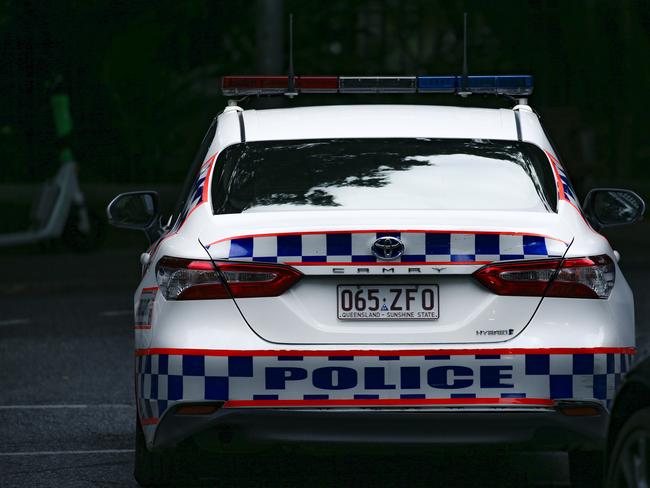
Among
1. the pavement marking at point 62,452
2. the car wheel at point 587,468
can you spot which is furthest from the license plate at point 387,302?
the pavement marking at point 62,452

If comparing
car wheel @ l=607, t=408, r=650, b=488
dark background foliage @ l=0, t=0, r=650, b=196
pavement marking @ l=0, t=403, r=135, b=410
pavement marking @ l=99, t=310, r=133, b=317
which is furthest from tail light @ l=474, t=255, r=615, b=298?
dark background foliage @ l=0, t=0, r=650, b=196

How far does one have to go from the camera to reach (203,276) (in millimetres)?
5887

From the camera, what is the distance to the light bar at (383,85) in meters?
6.98

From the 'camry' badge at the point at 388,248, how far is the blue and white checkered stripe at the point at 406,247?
15mm

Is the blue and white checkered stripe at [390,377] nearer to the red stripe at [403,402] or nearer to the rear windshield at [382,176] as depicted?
the red stripe at [403,402]

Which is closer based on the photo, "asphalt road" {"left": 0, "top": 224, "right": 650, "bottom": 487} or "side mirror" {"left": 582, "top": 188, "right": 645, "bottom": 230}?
"side mirror" {"left": 582, "top": 188, "right": 645, "bottom": 230}

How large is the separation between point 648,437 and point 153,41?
2083 centimetres

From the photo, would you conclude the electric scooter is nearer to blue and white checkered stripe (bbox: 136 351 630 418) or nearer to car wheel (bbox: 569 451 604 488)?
car wheel (bbox: 569 451 604 488)

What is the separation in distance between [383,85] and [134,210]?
45.3 inches

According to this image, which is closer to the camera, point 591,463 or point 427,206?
point 427,206

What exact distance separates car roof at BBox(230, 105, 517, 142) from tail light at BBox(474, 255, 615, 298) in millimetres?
839

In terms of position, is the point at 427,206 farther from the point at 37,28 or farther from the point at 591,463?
the point at 37,28

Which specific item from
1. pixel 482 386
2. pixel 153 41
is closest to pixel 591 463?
pixel 482 386

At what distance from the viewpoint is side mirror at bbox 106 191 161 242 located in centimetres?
713
